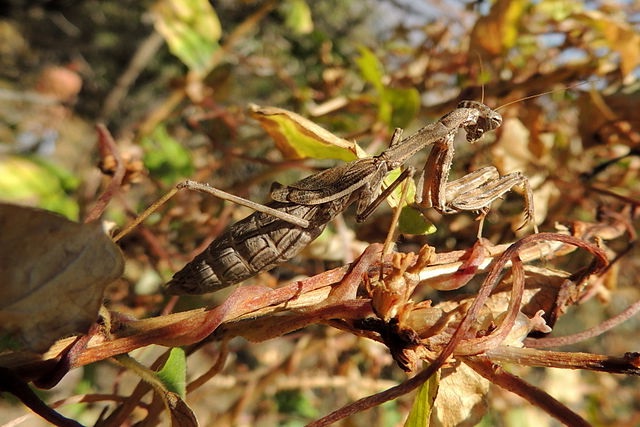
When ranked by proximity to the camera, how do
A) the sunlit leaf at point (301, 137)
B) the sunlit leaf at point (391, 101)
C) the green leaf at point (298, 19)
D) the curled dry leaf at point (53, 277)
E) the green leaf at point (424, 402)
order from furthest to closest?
the green leaf at point (298, 19) → the sunlit leaf at point (391, 101) → the sunlit leaf at point (301, 137) → the green leaf at point (424, 402) → the curled dry leaf at point (53, 277)

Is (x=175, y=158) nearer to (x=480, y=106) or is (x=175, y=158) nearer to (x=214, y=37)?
(x=214, y=37)

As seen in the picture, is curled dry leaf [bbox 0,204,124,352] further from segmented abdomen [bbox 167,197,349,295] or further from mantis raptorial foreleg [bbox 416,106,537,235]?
mantis raptorial foreleg [bbox 416,106,537,235]

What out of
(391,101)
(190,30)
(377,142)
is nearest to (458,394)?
(391,101)

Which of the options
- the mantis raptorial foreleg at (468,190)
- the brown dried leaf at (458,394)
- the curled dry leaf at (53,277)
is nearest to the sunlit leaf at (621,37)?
the mantis raptorial foreleg at (468,190)

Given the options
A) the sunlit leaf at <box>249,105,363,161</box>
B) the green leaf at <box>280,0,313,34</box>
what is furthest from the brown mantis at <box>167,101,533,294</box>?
the green leaf at <box>280,0,313,34</box>

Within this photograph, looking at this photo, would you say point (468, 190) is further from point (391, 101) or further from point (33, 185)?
point (33, 185)

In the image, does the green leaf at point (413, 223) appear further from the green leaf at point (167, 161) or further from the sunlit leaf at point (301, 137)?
the green leaf at point (167, 161)
